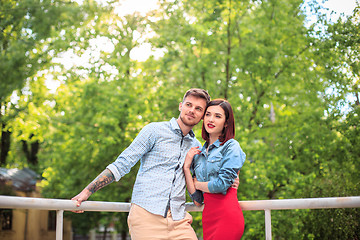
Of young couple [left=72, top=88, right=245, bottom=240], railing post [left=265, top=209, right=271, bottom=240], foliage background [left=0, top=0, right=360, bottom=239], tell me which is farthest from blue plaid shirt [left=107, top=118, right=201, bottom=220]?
foliage background [left=0, top=0, right=360, bottom=239]

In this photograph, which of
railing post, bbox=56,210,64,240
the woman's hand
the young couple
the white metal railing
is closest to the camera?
the white metal railing

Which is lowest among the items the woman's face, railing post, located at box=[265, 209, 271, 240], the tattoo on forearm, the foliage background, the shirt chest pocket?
railing post, located at box=[265, 209, 271, 240]

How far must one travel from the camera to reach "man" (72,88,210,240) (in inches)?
87.5

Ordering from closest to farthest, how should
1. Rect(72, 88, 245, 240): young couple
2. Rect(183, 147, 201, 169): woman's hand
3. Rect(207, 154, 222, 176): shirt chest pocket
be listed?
Rect(72, 88, 245, 240): young couple < Rect(207, 154, 222, 176): shirt chest pocket < Rect(183, 147, 201, 169): woman's hand

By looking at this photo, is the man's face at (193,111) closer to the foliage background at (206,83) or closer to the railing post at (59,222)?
the railing post at (59,222)

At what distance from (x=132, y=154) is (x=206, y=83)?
8.19 meters

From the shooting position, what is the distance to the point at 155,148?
2.40 metres

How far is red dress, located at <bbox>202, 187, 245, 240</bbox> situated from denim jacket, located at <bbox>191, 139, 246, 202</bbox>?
6cm

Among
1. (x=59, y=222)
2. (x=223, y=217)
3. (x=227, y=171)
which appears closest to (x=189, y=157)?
(x=227, y=171)

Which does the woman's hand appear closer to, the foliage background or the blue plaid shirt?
the blue plaid shirt

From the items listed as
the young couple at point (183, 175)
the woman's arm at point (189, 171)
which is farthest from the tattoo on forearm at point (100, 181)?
the woman's arm at point (189, 171)

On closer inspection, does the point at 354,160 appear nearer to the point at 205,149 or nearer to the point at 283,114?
the point at 283,114

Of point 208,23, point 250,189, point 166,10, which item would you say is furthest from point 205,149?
point 166,10

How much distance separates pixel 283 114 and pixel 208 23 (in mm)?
3643
